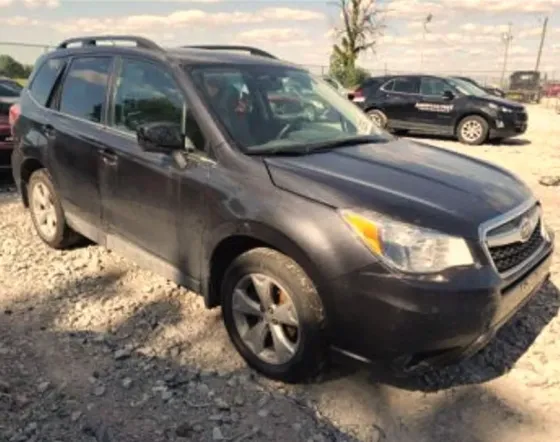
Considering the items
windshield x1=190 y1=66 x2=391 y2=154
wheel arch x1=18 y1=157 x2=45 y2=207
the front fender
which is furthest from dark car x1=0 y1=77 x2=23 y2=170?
the front fender

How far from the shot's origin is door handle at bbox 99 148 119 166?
165 inches

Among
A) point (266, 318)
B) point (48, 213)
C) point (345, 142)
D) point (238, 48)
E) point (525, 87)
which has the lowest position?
point (525, 87)

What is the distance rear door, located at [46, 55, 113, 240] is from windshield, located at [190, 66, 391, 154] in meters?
1.03

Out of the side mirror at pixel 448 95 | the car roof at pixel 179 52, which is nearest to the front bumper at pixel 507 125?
the side mirror at pixel 448 95

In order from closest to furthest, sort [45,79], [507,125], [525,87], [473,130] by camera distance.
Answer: [45,79]
[507,125]
[473,130]
[525,87]

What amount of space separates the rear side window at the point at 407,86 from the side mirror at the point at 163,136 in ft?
40.7

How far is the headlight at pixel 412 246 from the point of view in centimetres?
288

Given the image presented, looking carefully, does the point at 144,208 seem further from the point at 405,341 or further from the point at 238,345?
the point at 405,341

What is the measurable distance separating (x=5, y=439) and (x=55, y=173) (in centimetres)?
257

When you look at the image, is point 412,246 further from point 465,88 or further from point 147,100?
point 465,88

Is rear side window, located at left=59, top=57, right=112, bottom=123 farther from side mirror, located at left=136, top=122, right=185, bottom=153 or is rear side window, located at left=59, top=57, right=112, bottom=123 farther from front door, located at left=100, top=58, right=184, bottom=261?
side mirror, located at left=136, top=122, right=185, bottom=153

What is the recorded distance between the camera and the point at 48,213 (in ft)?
17.6

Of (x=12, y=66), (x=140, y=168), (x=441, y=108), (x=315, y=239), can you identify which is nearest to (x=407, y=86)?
(x=441, y=108)

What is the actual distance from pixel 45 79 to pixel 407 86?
11.6 m
